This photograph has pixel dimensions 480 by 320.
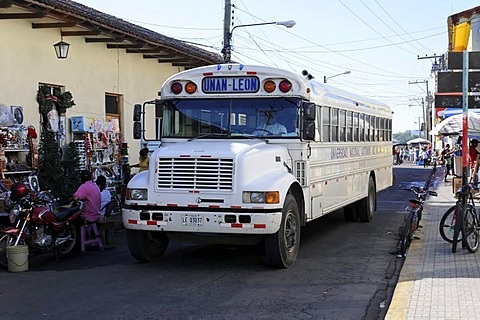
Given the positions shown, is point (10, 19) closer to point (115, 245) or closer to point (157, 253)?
point (115, 245)

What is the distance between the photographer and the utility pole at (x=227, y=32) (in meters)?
21.8

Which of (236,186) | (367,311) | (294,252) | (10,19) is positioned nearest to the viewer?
(367,311)

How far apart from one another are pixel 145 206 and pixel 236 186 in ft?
4.25

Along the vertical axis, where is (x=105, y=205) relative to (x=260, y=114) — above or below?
below

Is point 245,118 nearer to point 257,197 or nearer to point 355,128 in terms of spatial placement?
point 257,197

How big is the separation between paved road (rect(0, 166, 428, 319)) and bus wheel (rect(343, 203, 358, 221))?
8.94 ft

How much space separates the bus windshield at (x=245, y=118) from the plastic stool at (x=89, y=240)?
2411 mm

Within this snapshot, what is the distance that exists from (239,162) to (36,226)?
11.3 ft

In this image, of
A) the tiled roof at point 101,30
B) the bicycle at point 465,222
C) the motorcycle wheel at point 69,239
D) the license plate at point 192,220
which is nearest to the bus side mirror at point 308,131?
the license plate at point 192,220

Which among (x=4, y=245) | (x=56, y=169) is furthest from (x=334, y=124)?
(x=56, y=169)

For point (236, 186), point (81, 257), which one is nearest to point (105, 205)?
point (81, 257)

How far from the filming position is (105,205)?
11320 millimetres

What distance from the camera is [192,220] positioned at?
8305 mm

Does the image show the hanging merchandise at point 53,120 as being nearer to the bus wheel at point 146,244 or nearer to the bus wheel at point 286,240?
the bus wheel at point 146,244
